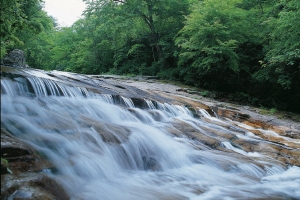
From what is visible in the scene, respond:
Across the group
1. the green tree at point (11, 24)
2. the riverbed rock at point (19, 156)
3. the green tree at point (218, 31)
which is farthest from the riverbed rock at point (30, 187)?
the green tree at point (218, 31)

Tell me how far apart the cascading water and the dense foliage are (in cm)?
242

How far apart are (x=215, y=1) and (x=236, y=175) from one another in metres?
11.1

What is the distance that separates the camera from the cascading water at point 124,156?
3.82 meters

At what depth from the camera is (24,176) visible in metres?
3.10

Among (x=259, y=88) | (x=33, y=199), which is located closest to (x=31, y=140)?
(x=33, y=199)

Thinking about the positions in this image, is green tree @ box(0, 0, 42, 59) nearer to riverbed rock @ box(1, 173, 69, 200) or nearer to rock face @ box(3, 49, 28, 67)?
riverbed rock @ box(1, 173, 69, 200)

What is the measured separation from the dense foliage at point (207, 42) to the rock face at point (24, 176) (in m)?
3.84

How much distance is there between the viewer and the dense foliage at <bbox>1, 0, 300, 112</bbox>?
1208 cm

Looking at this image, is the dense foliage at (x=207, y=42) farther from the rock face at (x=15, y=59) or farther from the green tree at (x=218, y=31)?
the rock face at (x=15, y=59)

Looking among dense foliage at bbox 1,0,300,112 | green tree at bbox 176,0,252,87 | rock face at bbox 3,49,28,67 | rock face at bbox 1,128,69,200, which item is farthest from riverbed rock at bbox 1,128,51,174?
green tree at bbox 176,0,252,87

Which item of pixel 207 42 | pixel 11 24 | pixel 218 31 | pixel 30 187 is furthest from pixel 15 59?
pixel 218 31

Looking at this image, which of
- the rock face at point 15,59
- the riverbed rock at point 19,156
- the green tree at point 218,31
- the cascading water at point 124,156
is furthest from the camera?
the green tree at point 218,31

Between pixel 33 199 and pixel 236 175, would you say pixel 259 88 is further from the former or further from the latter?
pixel 33 199

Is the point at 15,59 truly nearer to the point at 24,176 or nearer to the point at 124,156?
the point at 124,156
